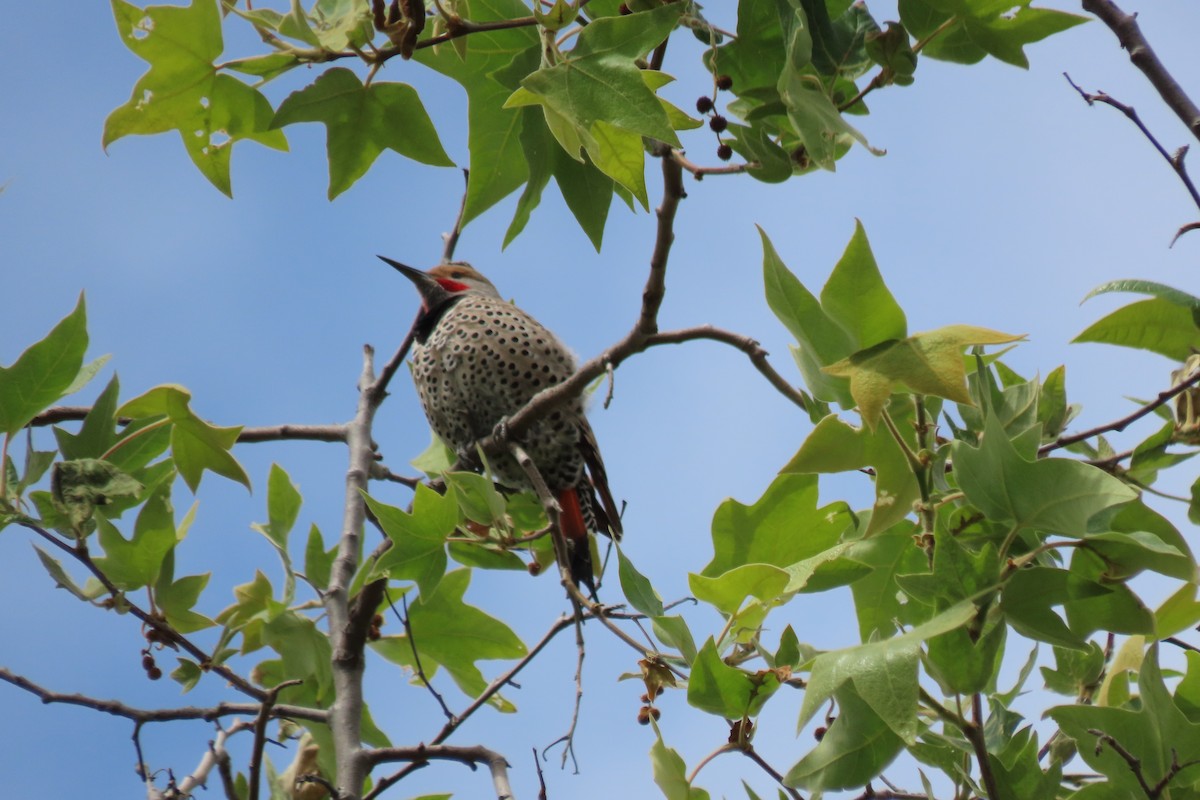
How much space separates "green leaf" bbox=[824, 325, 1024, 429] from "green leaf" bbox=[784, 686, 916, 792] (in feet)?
1.39

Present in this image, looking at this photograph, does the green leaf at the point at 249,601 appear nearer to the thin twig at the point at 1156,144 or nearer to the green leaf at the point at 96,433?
the green leaf at the point at 96,433

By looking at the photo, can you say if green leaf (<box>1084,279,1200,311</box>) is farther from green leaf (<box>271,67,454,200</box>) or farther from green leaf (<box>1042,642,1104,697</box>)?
green leaf (<box>271,67,454,200</box>)

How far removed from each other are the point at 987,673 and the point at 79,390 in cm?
195

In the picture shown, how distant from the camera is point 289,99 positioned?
1.93 metres

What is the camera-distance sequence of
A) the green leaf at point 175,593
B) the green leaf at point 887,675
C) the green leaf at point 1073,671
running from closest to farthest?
1. the green leaf at point 887,675
2. the green leaf at point 1073,671
3. the green leaf at point 175,593

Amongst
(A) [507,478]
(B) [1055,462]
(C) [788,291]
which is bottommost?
(B) [1055,462]

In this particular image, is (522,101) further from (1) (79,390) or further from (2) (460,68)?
(1) (79,390)

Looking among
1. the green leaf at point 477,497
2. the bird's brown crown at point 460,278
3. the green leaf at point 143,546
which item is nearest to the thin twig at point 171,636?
the green leaf at point 143,546

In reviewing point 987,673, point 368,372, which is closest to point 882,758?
point 987,673

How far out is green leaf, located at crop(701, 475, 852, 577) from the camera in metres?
2.09

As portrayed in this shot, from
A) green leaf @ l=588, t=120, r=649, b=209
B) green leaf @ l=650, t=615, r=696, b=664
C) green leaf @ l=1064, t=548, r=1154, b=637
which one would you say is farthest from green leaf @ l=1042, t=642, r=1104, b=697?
green leaf @ l=588, t=120, r=649, b=209

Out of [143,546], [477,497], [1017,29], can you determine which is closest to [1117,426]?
[1017,29]

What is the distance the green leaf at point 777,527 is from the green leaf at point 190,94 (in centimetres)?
112

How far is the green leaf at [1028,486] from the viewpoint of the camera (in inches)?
56.5
